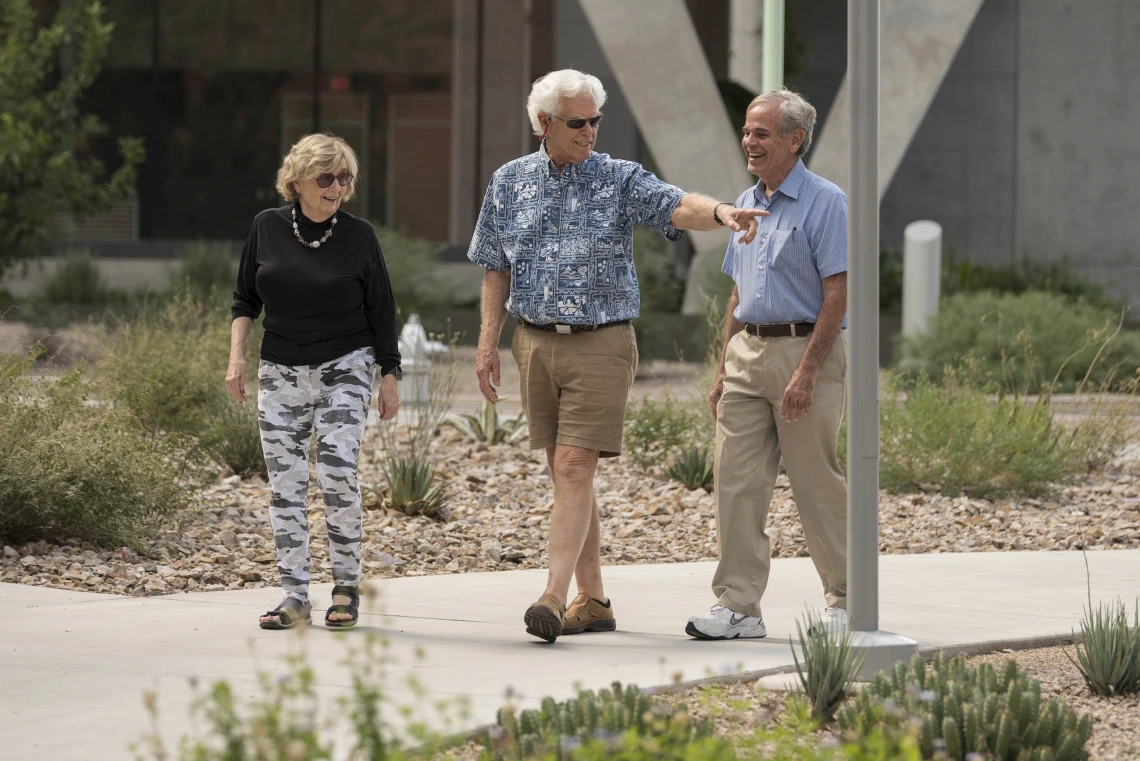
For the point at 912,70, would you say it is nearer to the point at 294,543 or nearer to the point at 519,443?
the point at 519,443

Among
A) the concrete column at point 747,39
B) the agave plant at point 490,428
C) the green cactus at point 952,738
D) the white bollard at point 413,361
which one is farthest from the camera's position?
the concrete column at point 747,39

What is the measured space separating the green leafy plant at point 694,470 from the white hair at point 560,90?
4467 mm

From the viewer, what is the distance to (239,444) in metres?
9.61

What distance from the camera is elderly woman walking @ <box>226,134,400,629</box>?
5730 mm

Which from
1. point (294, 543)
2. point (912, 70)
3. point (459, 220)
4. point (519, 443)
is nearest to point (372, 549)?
point (294, 543)

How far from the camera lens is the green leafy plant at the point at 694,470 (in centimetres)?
966

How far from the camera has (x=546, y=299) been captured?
18.0ft

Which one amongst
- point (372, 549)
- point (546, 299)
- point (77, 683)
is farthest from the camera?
point (372, 549)

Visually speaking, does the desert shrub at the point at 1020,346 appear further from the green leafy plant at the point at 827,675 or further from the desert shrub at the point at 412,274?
the green leafy plant at the point at 827,675

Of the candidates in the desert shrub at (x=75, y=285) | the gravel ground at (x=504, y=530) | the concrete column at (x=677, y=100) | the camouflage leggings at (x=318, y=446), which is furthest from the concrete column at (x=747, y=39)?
the camouflage leggings at (x=318, y=446)

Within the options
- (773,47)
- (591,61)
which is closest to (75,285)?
(591,61)

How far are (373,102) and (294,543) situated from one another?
73.6ft

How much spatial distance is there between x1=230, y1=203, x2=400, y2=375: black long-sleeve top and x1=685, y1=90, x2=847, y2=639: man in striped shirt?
1.31 metres

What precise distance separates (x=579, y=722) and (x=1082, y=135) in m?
24.9
